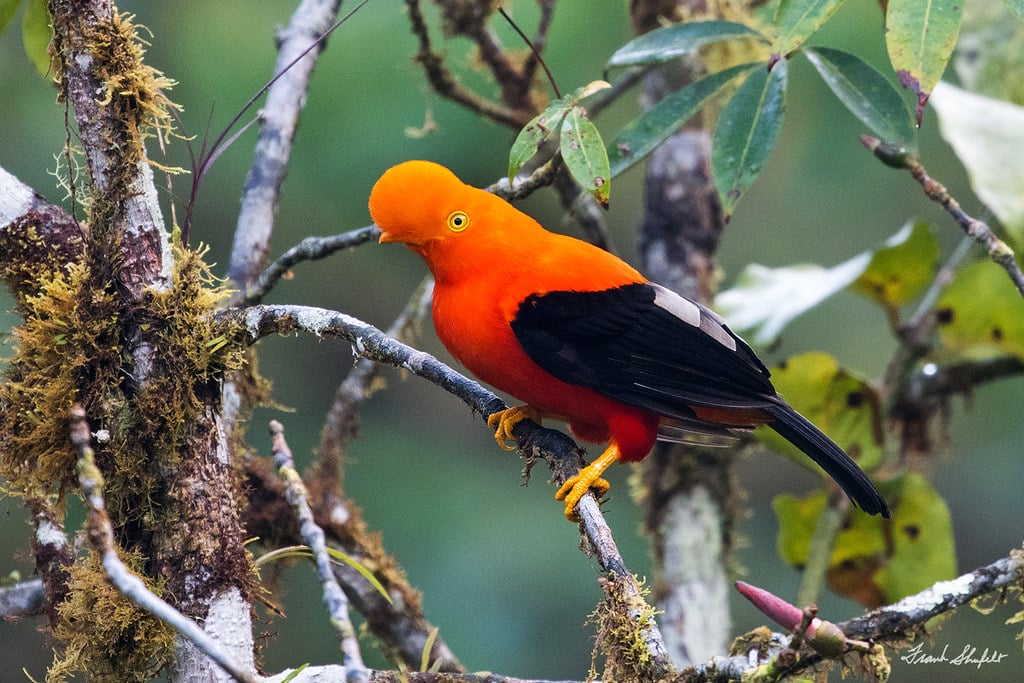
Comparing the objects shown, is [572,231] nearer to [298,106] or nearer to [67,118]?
[298,106]

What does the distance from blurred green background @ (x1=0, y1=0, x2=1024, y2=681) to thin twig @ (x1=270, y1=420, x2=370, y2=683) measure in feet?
8.09

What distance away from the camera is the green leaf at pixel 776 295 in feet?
9.02

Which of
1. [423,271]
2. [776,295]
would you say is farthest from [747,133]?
[423,271]

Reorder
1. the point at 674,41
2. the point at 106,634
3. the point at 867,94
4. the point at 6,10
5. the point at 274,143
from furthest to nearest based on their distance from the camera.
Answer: the point at 274,143
the point at 674,41
the point at 867,94
the point at 6,10
the point at 106,634

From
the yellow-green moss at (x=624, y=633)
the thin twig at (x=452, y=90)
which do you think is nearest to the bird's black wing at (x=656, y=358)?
the yellow-green moss at (x=624, y=633)

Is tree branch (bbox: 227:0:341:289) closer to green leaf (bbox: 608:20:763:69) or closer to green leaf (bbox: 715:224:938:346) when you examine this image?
green leaf (bbox: 608:20:763:69)

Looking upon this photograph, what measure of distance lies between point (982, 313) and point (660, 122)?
1.27 m

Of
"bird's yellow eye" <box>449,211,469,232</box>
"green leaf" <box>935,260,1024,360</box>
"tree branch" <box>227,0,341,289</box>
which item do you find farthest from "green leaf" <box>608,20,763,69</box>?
→ "green leaf" <box>935,260,1024,360</box>

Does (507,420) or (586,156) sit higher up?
(586,156)

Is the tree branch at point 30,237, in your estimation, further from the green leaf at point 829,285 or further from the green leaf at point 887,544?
the green leaf at point 887,544

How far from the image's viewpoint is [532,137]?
1587mm

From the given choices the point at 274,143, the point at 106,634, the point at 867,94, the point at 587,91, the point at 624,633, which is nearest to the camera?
the point at 624,633

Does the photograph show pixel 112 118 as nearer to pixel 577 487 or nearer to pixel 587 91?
pixel 587 91

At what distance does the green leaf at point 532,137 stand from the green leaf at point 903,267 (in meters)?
1.50
